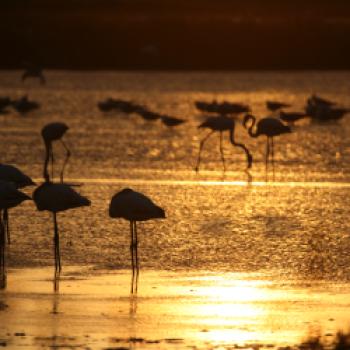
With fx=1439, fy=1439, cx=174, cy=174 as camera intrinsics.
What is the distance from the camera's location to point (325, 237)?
12391 mm

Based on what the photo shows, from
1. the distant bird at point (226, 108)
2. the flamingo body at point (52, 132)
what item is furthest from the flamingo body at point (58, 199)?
the distant bird at point (226, 108)

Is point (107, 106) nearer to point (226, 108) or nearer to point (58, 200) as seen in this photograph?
point (226, 108)

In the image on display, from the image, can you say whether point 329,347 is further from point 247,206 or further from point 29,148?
point 29,148

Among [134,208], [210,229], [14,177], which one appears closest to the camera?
[134,208]

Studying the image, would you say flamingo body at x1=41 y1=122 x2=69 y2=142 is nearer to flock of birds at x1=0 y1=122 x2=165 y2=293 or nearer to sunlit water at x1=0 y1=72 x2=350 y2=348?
sunlit water at x1=0 y1=72 x2=350 y2=348

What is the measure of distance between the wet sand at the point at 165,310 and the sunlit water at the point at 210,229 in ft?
0.05

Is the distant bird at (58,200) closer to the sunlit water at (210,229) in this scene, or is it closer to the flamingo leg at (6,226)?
the sunlit water at (210,229)

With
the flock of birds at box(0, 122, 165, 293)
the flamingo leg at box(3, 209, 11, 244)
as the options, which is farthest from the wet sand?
the flamingo leg at box(3, 209, 11, 244)

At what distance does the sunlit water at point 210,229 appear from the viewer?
929 centimetres

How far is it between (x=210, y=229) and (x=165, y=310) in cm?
353

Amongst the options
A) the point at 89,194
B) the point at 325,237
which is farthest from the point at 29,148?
the point at 325,237

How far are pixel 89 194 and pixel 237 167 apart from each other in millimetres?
3914

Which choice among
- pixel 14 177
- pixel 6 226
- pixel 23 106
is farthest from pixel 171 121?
pixel 6 226

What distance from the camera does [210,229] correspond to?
12.8 m
